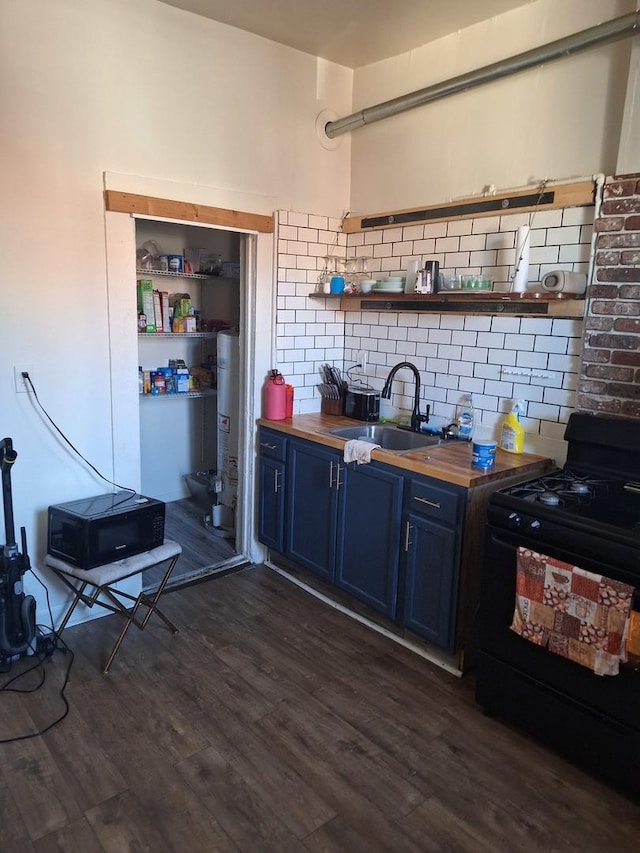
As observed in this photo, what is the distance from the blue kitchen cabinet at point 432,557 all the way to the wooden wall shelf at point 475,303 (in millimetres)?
874

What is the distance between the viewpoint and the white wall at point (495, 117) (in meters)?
2.46

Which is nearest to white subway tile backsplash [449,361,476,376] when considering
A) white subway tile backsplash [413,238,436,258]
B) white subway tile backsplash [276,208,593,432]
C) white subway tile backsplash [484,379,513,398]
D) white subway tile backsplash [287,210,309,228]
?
white subway tile backsplash [276,208,593,432]

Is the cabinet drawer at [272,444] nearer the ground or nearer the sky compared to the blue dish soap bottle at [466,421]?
nearer the ground

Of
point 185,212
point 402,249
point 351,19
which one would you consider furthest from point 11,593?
point 351,19

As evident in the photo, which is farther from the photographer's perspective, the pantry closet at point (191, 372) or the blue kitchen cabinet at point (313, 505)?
the pantry closet at point (191, 372)

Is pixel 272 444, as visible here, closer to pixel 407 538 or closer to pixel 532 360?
pixel 407 538

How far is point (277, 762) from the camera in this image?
209cm

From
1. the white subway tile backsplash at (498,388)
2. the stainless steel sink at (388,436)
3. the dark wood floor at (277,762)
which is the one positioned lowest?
the dark wood floor at (277,762)

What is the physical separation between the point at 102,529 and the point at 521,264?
2154 mm

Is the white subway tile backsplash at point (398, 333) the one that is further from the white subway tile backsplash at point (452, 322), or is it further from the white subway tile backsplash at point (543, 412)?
the white subway tile backsplash at point (543, 412)

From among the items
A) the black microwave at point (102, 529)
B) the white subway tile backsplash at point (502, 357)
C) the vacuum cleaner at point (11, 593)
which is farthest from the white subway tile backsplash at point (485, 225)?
the vacuum cleaner at point (11, 593)

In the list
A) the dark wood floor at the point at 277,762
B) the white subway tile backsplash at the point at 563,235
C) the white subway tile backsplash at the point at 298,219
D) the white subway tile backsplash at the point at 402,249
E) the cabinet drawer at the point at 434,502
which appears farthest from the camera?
the white subway tile backsplash at the point at 298,219

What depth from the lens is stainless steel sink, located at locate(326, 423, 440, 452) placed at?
10.4ft

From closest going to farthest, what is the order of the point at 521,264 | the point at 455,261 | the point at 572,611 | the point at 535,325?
the point at 572,611, the point at 521,264, the point at 535,325, the point at 455,261
